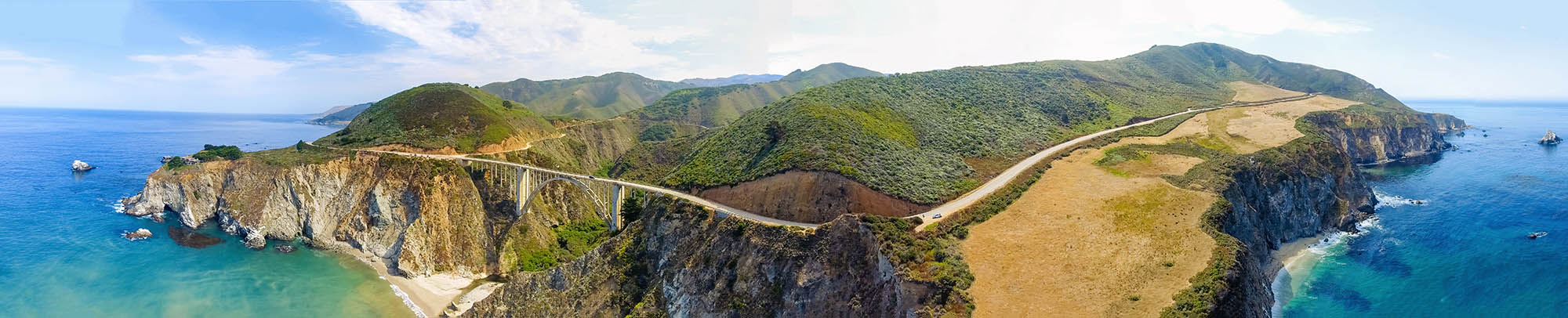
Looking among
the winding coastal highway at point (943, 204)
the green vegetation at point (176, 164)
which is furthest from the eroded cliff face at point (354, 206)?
the winding coastal highway at point (943, 204)

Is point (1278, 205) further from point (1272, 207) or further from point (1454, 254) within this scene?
point (1454, 254)

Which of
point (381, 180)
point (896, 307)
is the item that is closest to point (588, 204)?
point (381, 180)

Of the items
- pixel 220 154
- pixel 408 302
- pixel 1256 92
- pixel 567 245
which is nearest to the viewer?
pixel 408 302

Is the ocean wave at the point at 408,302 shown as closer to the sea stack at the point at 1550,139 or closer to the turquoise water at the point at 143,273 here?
the turquoise water at the point at 143,273

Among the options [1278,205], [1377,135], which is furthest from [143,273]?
[1377,135]

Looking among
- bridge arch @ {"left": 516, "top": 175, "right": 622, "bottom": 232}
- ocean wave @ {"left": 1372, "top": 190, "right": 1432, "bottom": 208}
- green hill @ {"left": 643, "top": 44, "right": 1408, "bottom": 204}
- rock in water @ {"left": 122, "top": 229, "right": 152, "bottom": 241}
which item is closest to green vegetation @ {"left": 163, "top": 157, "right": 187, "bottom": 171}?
rock in water @ {"left": 122, "top": 229, "right": 152, "bottom": 241}

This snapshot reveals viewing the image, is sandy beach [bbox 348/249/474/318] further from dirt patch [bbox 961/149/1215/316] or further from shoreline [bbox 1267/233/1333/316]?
shoreline [bbox 1267/233/1333/316]
